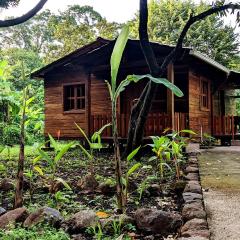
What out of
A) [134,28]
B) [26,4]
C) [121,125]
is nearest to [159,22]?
[134,28]

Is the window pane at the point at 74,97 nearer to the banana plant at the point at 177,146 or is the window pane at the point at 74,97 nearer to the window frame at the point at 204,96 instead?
the window frame at the point at 204,96


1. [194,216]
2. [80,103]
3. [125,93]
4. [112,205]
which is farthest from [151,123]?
[194,216]

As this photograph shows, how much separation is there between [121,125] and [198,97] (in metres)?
3.90

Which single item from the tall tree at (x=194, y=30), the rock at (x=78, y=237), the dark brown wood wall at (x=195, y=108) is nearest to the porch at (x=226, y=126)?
the dark brown wood wall at (x=195, y=108)

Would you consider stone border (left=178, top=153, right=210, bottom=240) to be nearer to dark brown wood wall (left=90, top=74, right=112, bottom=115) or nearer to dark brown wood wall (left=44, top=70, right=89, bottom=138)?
dark brown wood wall (left=90, top=74, right=112, bottom=115)

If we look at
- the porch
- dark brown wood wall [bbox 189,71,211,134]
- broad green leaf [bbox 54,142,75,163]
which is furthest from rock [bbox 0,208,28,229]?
the porch

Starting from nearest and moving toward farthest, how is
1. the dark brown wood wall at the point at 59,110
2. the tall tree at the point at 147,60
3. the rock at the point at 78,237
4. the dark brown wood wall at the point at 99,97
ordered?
the rock at the point at 78,237, the tall tree at the point at 147,60, the dark brown wood wall at the point at 99,97, the dark brown wood wall at the point at 59,110

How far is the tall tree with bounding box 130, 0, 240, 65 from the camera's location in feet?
91.5

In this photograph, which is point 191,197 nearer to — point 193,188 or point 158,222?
point 193,188

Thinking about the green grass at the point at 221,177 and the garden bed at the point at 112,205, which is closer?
the garden bed at the point at 112,205

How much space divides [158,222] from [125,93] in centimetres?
1127

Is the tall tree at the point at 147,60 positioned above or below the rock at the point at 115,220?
above

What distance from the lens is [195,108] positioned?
42.6ft

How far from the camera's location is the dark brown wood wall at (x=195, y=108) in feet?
40.8
